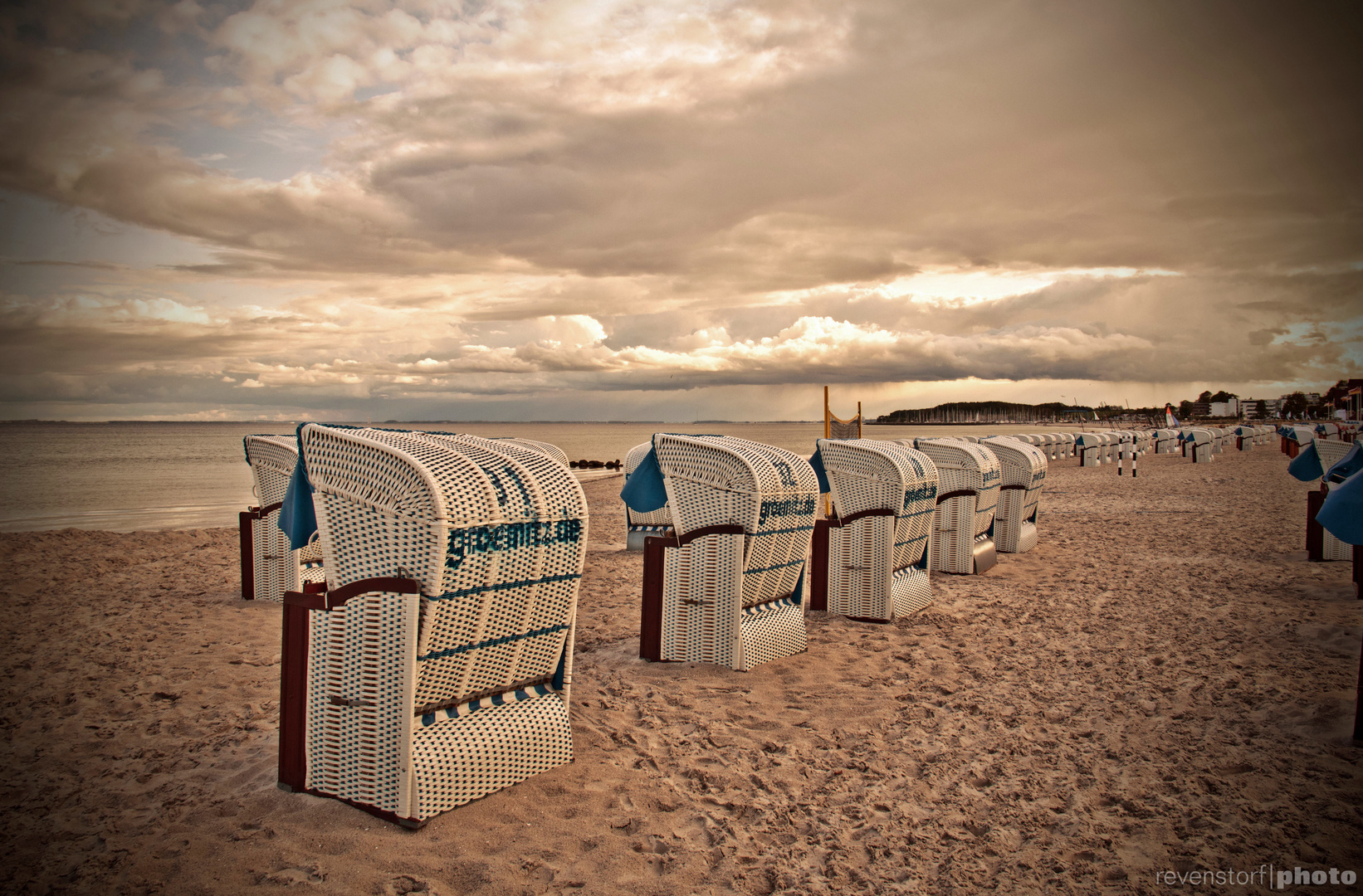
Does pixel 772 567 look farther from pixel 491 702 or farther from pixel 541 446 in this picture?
pixel 541 446

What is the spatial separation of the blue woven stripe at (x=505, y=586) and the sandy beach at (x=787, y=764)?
1.14 meters

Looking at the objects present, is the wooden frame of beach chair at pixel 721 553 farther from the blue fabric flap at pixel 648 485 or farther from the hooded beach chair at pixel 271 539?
the hooded beach chair at pixel 271 539

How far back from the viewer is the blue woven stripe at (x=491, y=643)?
12.2 feet

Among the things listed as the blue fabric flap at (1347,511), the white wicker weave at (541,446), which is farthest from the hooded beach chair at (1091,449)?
the blue fabric flap at (1347,511)

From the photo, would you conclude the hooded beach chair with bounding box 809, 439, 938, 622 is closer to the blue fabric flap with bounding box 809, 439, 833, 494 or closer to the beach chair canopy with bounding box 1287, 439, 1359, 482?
the blue fabric flap with bounding box 809, 439, 833, 494

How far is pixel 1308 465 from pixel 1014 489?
13.6 ft

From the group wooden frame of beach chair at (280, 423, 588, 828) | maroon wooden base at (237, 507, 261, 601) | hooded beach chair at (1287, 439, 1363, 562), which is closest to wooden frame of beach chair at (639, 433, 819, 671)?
wooden frame of beach chair at (280, 423, 588, 828)

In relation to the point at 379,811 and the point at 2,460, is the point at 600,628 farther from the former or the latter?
the point at 2,460

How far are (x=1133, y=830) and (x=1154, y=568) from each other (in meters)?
8.31

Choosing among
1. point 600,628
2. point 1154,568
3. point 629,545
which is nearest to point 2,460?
point 629,545

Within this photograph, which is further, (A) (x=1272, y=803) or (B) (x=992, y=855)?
(A) (x=1272, y=803)

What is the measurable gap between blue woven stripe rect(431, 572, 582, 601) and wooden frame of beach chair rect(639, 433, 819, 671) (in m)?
2.04

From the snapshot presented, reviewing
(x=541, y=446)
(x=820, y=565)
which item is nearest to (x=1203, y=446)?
(x=820, y=565)

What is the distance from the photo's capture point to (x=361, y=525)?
3.70m
